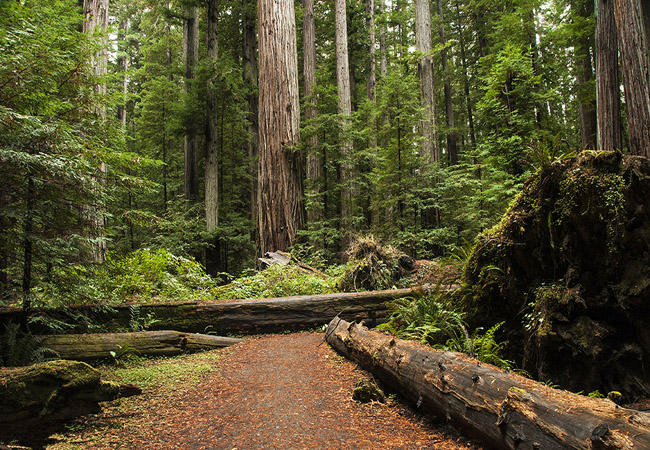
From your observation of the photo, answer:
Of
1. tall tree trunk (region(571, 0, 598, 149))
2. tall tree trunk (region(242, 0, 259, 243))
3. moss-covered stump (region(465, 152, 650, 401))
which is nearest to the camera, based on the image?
moss-covered stump (region(465, 152, 650, 401))

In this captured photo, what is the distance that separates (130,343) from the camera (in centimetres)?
516

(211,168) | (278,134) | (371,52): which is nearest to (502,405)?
(278,134)

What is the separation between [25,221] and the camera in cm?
409

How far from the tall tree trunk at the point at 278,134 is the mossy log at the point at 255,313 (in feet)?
14.9

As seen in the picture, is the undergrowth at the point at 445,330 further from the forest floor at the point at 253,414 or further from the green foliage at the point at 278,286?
the green foliage at the point at 278,286

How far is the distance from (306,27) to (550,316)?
16633 millimetres

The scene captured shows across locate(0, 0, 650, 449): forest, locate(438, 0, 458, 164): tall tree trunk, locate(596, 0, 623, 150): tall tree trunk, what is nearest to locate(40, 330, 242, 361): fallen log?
locate(0, 0, 650, 449): forest

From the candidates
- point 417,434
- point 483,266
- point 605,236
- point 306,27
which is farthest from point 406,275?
point 306,27

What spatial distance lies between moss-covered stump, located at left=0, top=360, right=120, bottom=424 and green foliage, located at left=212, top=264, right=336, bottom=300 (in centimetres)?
453

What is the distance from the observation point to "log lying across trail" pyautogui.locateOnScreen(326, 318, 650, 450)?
191 centimetres

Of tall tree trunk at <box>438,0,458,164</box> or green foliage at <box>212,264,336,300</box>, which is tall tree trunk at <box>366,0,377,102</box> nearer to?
tall tree trunk at <box>438,0,458,164</box>

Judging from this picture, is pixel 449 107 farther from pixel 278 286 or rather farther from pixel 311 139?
pixel 278 286

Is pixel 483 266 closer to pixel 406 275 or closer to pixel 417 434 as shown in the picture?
pixel 417 434

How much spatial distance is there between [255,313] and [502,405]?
4.99 metres
